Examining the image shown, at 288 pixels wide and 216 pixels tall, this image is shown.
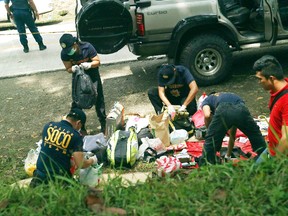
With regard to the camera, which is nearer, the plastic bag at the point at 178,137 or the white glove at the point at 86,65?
the plastic bag at the point at 178,137

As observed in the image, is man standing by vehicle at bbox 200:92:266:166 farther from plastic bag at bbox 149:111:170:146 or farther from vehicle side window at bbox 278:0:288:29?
vehicle side window at bbox 278:0:288:29

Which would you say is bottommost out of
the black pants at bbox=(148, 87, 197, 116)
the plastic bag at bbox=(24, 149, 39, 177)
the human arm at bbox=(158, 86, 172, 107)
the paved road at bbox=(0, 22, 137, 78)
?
the paved road at bbox=(0, 22, 137, 78)

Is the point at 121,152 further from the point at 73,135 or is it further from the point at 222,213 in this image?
the point at 222,213

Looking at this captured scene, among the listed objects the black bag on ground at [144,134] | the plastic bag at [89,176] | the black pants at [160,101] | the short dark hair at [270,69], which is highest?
the short dark hair at [270,69]

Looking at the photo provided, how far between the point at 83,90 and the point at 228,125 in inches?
88.5

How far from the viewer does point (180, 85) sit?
21.5 ft

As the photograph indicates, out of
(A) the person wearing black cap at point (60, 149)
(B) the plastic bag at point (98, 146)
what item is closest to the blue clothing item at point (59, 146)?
(A) the person wearing black cap at point (60, 149)

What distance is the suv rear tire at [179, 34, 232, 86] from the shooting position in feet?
25.3

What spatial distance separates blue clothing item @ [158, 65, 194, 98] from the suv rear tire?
1.21m

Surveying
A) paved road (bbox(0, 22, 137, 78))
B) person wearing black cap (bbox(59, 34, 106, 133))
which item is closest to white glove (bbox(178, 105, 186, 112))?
person wearing black cap (bbox(59, 34, 106, 133))

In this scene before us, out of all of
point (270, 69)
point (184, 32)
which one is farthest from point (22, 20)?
point (270, 69)

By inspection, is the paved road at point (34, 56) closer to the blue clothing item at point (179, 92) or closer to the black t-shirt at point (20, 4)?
the black t-shirt at point (20, 4)

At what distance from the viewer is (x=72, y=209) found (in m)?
2.79

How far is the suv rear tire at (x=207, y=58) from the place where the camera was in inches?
A: 304
